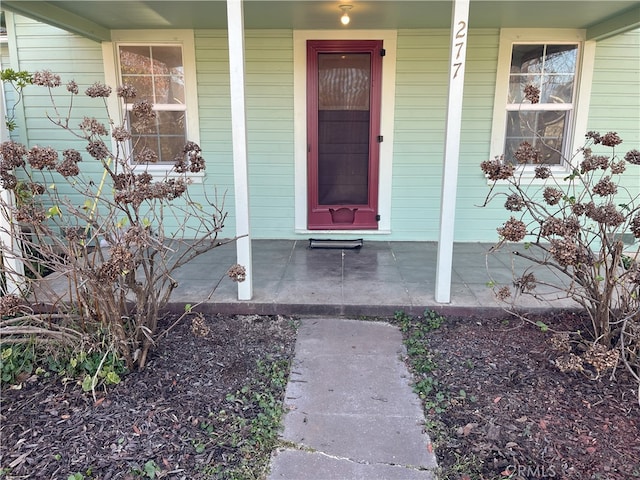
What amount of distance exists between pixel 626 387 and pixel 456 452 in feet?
3.53

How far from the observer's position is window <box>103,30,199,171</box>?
4.66 m

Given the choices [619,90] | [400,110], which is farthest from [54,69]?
[619,90]

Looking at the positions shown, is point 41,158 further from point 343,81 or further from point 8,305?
point 343,81

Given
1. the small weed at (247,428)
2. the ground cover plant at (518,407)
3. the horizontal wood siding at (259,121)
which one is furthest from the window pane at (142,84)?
the ground cover plant at (518,407)

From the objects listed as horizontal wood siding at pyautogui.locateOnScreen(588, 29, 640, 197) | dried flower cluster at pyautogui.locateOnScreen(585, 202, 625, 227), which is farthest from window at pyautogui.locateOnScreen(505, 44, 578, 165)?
dried flower cluster at pyautogui.locateOnScreen(585, 202, 625, 227)

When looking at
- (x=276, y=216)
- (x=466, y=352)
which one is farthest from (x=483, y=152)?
(x=466, y=352)

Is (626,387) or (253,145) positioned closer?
(626,387)

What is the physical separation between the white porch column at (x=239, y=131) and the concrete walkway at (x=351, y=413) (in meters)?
0.73

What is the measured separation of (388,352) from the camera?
2811mm

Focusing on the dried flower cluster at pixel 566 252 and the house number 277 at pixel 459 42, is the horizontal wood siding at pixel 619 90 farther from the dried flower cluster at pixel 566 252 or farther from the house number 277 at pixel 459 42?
the dried flower cluster at pixel 566 252

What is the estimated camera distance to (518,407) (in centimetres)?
223

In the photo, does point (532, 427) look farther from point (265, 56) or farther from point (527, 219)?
point (265, 56)

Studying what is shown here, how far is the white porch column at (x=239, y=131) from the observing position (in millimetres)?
2947

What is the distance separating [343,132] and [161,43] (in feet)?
6.99
